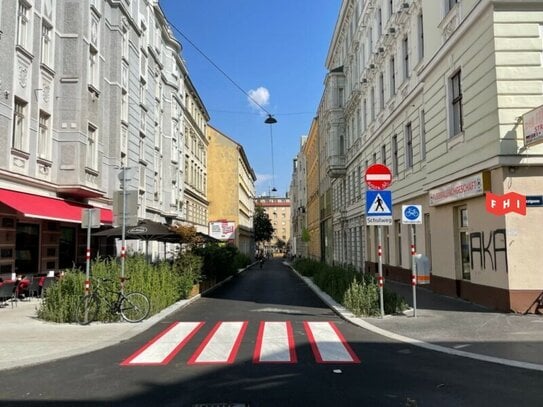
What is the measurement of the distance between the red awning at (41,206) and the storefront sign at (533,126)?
43.2 feet

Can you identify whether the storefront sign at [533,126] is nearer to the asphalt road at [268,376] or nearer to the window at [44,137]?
the asphalt road at [268,376]

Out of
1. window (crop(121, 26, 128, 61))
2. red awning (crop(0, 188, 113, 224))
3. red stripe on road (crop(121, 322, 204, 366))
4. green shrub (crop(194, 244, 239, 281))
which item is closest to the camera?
A: red stripe on road (crop(121, 322, 204, 366))

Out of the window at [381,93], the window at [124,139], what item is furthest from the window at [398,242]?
the window at [124,139]

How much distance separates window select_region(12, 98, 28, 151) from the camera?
1742 cm

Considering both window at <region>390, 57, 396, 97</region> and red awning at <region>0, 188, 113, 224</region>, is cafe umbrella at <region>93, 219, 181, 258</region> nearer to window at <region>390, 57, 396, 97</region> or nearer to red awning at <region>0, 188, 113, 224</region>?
red awning at <region>0, 188, 113, 224</region>

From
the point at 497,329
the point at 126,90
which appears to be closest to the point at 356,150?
the point at 126,90

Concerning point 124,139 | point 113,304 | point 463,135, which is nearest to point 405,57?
point 463,135

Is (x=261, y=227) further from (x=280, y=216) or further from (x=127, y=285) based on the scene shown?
(x=127, y=285)

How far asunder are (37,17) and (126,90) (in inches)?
375

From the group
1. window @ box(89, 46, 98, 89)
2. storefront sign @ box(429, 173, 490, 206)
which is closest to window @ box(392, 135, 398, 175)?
storefront sign @ box(429, 173, 490, 206)

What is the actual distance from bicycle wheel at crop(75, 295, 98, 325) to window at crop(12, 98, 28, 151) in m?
7.91

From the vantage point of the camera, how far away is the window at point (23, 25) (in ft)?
57.9

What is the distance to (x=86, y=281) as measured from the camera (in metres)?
11.8

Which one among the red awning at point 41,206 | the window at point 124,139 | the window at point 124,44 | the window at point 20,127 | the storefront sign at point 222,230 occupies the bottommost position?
the red awning at point 41,206
